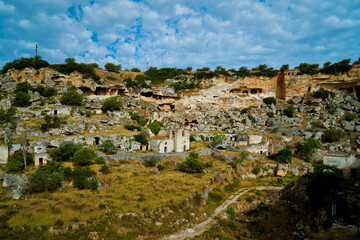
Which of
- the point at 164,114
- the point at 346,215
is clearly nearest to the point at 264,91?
the point at 164,114

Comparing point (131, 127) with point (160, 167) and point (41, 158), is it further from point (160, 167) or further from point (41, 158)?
point (41, 158)

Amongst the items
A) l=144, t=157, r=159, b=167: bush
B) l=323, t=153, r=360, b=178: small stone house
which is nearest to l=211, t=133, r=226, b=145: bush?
l=144, t=157, r=159, b=167: bush

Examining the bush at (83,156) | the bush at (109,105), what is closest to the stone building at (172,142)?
the bush at (83,156)

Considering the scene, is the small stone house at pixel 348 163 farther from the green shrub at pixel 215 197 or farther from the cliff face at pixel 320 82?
the cliff face at pixel 320 82

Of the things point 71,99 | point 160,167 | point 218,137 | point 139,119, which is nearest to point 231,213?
point 160,167

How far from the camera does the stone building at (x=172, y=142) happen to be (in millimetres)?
25078

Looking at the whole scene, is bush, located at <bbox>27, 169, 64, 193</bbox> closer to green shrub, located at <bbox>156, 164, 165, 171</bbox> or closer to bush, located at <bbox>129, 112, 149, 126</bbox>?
green shrub, located at <bbox>156, 164, 165, 171</bbox>

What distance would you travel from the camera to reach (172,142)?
2606 centimetres

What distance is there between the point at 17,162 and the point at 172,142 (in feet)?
54.7

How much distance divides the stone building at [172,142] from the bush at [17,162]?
13453 mm

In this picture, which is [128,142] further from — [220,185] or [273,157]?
[273,157]

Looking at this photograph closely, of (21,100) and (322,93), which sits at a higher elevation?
(322,93)

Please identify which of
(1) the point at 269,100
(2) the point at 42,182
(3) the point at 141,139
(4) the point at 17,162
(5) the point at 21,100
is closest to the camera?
(2) the point at 42,182

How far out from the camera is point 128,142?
24.9m
